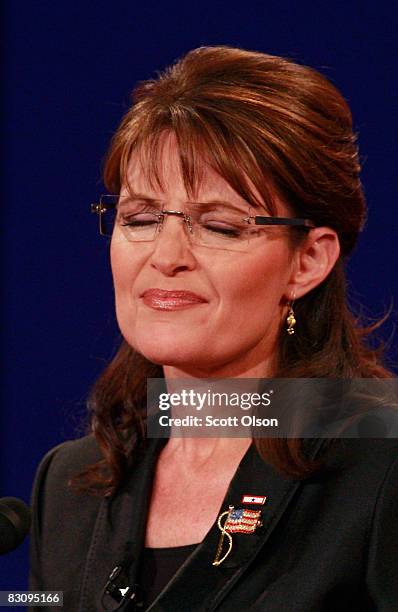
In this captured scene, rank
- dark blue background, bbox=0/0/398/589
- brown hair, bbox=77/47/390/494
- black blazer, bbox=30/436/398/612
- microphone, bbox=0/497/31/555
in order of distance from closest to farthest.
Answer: microphone, bbox=0/497/31/555, black blazer, bbox=30/436/398/612, brown hair, bbox=77/47/390/494, dark blue background, bbox=0/0/398/589

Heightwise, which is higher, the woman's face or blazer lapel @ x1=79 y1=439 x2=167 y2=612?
the woman's face

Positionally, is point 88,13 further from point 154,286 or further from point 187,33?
point 154,286

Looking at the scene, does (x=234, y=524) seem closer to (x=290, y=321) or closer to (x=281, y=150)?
(x=290, y=321)

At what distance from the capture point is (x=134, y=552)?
1626mm

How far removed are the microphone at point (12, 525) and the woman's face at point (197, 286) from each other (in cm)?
38

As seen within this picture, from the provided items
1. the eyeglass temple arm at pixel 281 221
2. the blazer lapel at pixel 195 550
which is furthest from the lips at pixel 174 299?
the blazer lapel at pixel 195 550

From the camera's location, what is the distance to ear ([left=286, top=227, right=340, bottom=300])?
1.62 metres

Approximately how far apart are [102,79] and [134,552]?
1.16 m

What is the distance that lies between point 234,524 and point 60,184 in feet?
3.71

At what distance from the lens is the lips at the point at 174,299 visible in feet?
5.08

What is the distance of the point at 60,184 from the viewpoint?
2432mm

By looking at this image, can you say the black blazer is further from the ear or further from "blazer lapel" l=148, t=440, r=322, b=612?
the ear

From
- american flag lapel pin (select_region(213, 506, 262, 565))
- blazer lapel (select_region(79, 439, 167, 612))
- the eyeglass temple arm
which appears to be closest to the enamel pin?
american flag lapel pin (select_region(213, 506, 262, 565))

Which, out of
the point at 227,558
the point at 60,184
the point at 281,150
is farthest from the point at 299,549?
the point at 60,184
